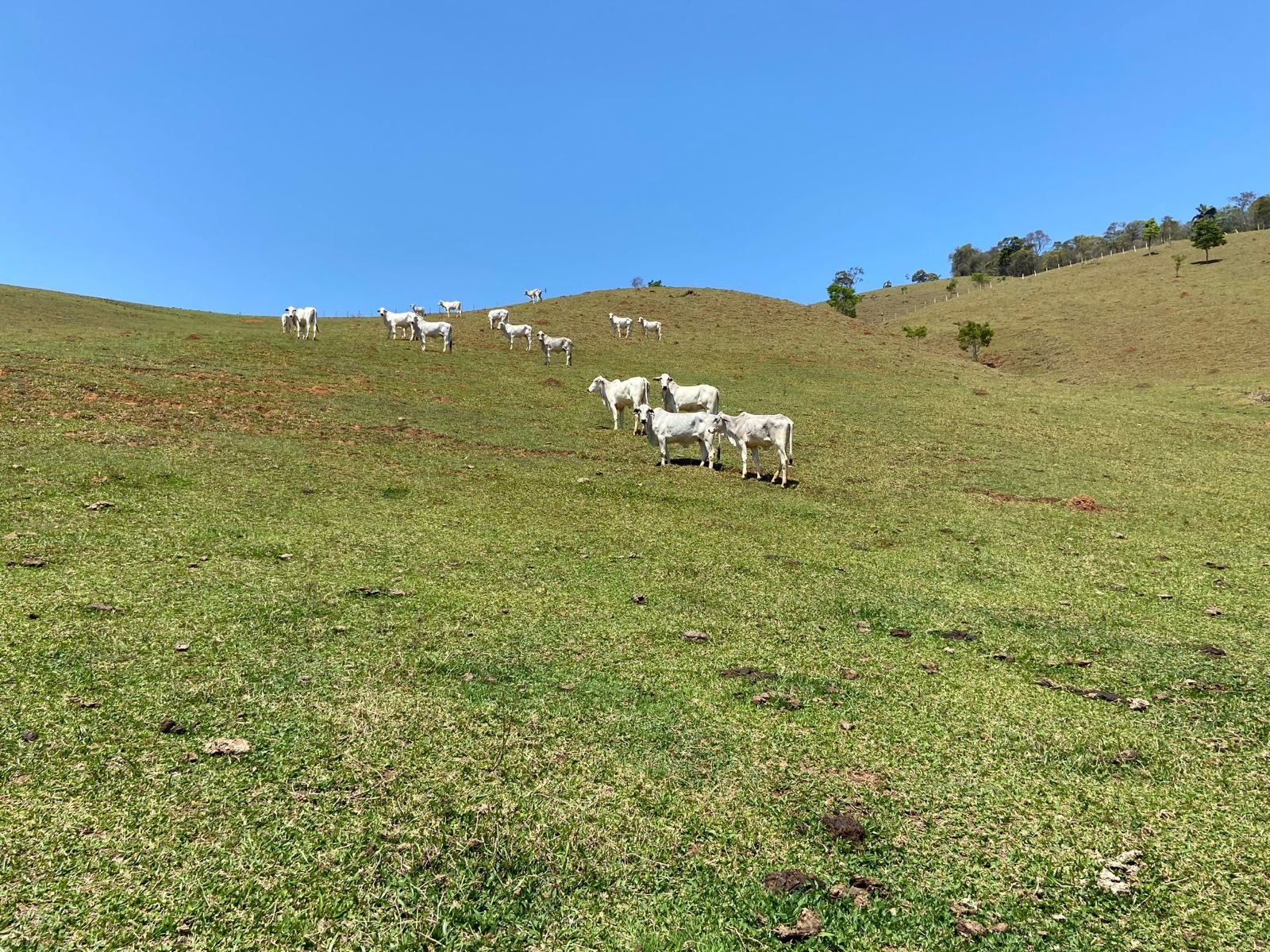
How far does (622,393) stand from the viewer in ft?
68.7

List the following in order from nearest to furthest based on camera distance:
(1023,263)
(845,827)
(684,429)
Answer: (845,827) < (684,429) < (1023,263)

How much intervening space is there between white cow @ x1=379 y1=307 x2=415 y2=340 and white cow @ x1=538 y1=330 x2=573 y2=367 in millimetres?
7255

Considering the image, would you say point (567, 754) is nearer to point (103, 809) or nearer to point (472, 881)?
point (472, 881)

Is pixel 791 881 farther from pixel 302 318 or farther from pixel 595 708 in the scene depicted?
pixel 302 318

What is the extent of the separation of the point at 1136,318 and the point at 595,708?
69.4 m

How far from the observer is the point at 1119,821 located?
3721mm

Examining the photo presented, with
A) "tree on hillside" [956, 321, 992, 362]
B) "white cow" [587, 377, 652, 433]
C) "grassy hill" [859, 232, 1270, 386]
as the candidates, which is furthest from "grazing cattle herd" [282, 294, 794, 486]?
"tree on hillside" [956, 321, 992, 362]

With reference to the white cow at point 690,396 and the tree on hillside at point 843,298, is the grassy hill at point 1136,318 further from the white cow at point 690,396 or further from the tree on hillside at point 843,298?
the white cow at point 690,396

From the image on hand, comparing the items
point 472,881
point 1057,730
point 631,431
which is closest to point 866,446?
point 631,431

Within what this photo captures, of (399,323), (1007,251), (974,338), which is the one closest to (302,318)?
(399,323)

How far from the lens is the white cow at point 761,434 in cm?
1445

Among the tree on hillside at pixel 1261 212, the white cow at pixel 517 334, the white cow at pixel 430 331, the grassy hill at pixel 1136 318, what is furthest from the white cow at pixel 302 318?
the tree on hillside at pixel 1261 212

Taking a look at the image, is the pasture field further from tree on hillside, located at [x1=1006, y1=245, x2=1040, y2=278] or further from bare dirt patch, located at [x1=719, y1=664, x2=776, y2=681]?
tree on hillside, located at [x1=1006, y1=245, x2=1040, y2=278]

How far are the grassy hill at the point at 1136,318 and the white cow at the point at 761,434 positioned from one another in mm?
31431
